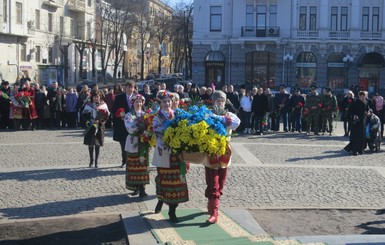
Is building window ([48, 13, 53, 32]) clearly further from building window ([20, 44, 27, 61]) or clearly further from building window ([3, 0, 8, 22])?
building window ([3, 0, 8, 22])

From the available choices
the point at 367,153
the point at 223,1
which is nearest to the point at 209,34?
the point at 223,1

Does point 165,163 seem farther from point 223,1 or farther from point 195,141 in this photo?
point 223,1

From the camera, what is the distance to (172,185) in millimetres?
8555

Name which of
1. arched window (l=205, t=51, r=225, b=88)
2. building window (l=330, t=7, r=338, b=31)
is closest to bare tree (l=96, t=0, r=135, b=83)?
arched window (l=205, t=51, r=225, b=88)

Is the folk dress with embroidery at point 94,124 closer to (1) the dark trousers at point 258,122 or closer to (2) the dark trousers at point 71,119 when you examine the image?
(1) the dark trousers at point 258,122

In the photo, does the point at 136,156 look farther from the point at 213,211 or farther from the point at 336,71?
the point at 336,71

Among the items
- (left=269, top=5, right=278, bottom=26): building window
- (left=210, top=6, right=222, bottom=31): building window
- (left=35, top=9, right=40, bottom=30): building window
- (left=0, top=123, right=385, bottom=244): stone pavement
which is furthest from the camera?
(left=35, top=9, right=40, bottom=30): building window

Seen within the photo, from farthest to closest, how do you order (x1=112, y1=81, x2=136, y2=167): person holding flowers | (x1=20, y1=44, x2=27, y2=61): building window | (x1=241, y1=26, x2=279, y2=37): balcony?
1. (x1=20, y1=44, x2=27, y2=61): building window
2. (x1=241, y1=26, x2=279, y2=37): balcony
3. (x1=112, y1=81, x2=136, y2=167): person holding flowers

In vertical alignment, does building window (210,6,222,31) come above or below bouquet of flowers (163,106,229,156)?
above

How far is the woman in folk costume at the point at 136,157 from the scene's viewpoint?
10.2 metres

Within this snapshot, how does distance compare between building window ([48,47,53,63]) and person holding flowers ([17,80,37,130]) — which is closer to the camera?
person holding flowers ([17,80,37,130])

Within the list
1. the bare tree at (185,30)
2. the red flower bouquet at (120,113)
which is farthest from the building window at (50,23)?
the red flower bouquet at (120,113)

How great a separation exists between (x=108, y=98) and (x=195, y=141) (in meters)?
13.4

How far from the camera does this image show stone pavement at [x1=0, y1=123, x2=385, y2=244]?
Result: 9.91 m
